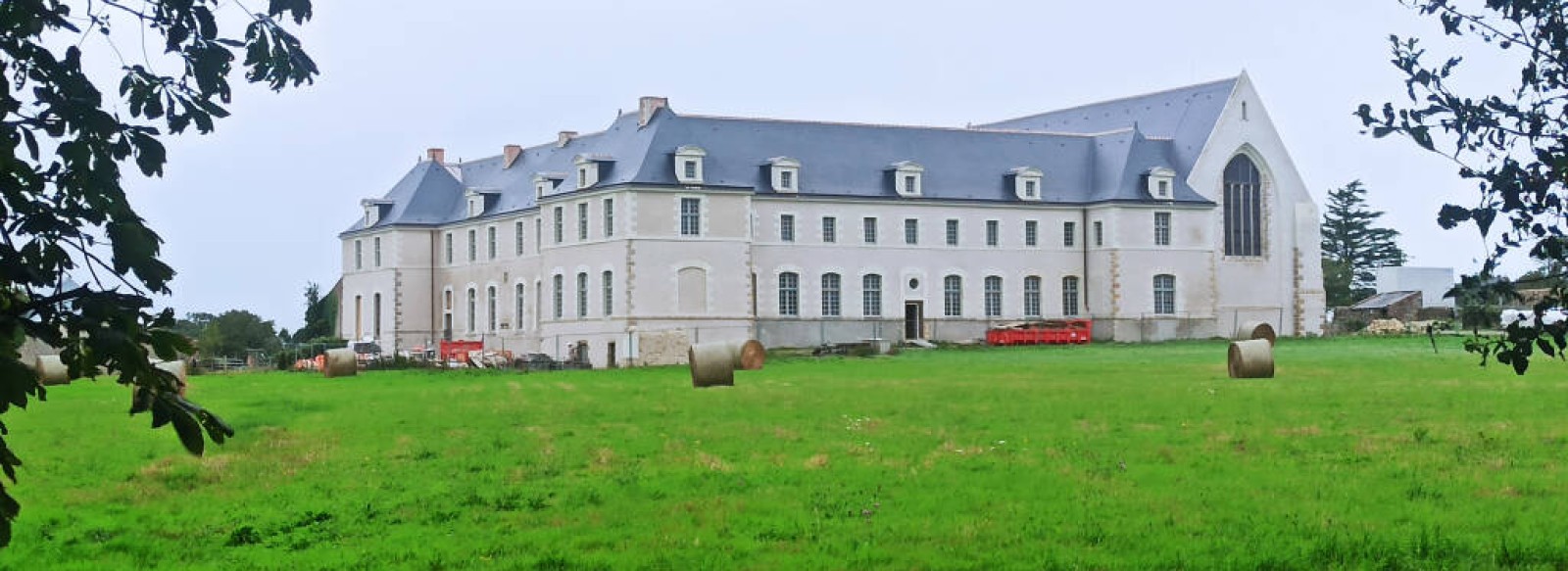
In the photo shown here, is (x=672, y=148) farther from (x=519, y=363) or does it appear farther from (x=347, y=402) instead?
(x=347, y=402)

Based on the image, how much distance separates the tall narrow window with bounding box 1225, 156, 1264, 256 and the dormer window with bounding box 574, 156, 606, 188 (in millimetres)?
26983

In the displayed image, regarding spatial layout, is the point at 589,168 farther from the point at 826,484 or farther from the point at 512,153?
the point at 826,484

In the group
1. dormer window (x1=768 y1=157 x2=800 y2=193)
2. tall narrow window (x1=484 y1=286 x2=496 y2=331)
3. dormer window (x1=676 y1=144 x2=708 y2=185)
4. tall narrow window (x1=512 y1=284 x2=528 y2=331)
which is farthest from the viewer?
tall narrow window (x1=484 y1=286 x2=496 y2=331)

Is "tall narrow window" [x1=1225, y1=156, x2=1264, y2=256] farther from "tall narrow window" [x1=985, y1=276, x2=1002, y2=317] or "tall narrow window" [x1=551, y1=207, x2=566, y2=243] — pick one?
"tall narrow window" [x1=551, y1=207, x2=566, y2=243]

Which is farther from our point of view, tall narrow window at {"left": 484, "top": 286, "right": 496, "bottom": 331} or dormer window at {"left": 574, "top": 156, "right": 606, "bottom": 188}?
tall narrow window at {"left": 484, "top": 286, "right": 496, "bottom": 331}

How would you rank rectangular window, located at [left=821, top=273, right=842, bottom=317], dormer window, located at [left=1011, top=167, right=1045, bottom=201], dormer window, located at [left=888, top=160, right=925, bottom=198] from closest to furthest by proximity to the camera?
1. rectangular window, located at [left=821, top=273, right=842, bottom=317]
2. dormer window, located at [left=888, top=160, right=925, bottom=198]
3. dormer window, located at [left=1011, top=167, right=1045, bottom=201]

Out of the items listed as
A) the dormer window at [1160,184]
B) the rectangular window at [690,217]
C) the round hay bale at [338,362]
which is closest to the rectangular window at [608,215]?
the rectangular window at [690,217]

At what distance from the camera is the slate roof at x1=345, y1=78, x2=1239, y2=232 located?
69.0 meters

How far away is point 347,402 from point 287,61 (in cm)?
2414

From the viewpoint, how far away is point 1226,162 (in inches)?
2997

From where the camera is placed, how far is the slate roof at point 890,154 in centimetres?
6900

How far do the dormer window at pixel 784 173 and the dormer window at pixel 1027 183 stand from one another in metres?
9.59

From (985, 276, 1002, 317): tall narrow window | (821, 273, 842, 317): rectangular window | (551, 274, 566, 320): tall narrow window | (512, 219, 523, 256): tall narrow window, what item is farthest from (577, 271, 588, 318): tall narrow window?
(985, 276, 1002, 317): tall narrow window

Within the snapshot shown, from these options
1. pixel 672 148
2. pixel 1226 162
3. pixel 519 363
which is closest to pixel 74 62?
pixel 519 363
